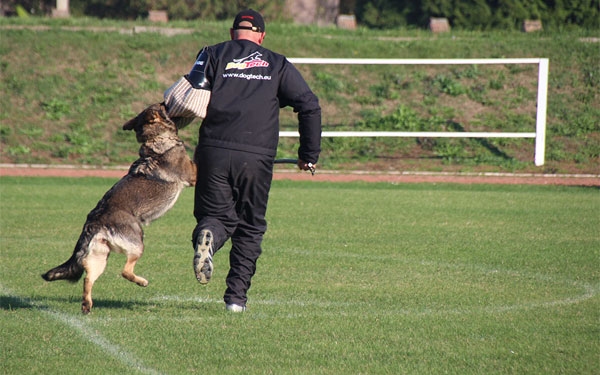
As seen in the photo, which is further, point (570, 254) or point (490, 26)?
point (490, 26)

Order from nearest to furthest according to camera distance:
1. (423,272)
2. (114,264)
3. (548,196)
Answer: (423,272) → (114,264) → (548,196)

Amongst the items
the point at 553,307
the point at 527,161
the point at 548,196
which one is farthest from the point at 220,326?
the point at 527,161

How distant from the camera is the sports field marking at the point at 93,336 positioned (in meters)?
5.01

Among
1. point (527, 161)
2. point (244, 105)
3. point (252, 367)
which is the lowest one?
point (527, 161)

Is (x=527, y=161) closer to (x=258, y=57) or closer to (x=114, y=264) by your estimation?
(x=114, y=264)

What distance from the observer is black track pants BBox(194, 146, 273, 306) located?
6176 millimetres

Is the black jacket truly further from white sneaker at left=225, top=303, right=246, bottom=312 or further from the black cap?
white sneaker at left=225, top=303, right=246, bottom=312

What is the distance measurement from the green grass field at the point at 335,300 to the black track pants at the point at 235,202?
0.36 metres

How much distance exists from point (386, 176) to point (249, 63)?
40.6 ft

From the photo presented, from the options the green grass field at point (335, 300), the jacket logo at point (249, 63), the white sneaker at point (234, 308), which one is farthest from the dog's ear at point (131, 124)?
the white sneaker at point (234, 308)

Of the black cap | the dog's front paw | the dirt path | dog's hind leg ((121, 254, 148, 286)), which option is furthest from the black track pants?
the dirt path

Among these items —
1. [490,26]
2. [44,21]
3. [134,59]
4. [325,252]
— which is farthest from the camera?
[490,26]

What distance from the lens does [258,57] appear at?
247 inches

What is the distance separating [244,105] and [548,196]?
1007cm
